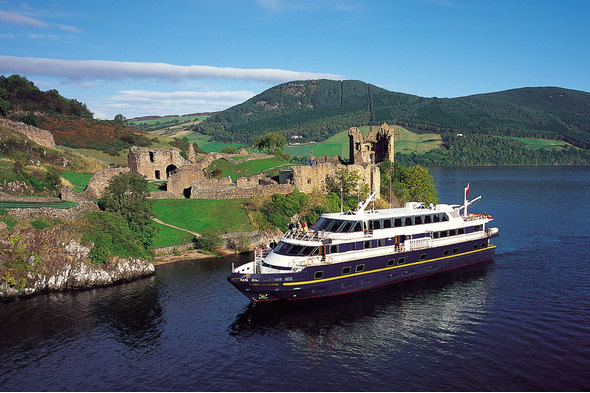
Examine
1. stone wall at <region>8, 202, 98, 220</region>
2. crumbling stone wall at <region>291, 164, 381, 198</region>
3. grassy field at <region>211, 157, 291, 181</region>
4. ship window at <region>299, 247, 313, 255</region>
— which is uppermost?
grassy field at <region>211, 157, 291, 181</region>

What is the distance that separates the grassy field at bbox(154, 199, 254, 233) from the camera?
2179 inches

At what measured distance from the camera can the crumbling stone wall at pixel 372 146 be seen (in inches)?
3696

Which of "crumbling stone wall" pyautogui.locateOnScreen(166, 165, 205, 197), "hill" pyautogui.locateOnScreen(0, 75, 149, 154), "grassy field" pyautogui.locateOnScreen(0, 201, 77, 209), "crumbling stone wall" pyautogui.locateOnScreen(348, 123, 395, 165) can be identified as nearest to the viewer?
"grassy field" pyautogui.locateOnScreen(0, 201, 77, 209)

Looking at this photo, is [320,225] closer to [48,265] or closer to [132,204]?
[132,204]

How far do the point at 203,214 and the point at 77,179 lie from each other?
2099cm

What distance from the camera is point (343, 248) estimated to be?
127 ft

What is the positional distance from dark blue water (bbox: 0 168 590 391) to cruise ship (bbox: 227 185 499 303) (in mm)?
1291

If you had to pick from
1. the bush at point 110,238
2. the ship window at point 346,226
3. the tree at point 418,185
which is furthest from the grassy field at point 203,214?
the tree at point 418,185

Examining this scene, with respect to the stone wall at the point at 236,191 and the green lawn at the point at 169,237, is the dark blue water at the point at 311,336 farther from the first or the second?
the stone wall at the point at 236,191

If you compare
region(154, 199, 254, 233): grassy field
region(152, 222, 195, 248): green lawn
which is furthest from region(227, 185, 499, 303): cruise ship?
region(154, 199, 254, 233): grassy field

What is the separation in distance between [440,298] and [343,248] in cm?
923

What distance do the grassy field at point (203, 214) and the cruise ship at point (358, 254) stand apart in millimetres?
14603

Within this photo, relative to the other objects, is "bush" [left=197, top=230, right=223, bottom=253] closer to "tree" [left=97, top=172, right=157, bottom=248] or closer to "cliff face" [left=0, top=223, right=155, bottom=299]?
"tree" [left=97, top=172, right=157, bottom=248]

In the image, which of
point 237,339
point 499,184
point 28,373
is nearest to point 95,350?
point 28,373
